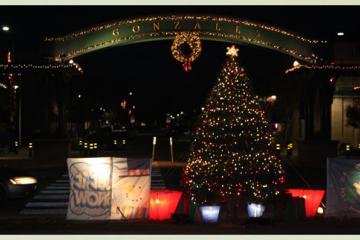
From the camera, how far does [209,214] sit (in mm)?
13977

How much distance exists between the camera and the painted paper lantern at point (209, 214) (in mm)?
13953

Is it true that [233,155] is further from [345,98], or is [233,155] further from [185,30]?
[345,98]

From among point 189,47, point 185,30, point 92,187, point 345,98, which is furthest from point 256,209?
point 345,98

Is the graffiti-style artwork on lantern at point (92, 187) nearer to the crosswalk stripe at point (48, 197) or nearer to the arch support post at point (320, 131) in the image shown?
the crosswalk stripe at point (48, 197)

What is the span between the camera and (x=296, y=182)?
24.5m

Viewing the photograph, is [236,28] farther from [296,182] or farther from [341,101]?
[341,101]

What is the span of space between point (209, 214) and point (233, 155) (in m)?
1.27

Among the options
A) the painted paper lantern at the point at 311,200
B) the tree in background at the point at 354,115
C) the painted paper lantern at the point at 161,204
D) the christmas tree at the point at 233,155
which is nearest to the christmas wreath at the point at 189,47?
the tree in background at the point at 354,115

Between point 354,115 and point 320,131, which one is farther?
point 354,115

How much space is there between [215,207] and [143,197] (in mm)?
1524

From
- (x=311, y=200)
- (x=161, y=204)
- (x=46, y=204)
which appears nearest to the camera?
(x=161, y=204)

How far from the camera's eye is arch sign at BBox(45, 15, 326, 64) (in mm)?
31016

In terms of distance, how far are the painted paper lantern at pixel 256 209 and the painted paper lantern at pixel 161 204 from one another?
5.21 feet

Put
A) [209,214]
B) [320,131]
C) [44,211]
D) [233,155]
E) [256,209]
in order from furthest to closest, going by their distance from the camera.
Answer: [320,131]
[44,211]
[256,209]
[233,155]
[209,214]
